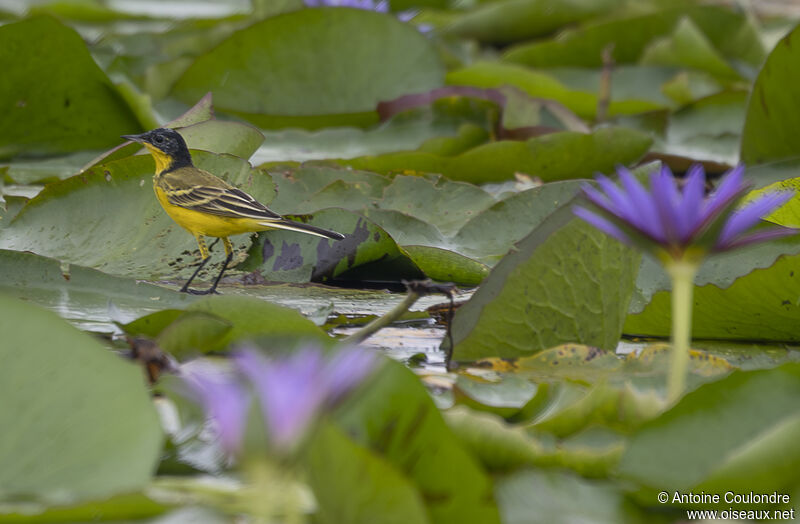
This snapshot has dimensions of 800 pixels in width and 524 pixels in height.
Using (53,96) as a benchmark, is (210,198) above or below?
below

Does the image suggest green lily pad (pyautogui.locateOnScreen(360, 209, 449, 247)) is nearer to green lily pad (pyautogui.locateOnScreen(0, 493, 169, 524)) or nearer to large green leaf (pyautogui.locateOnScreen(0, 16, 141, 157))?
large green leaf (pyautogui.locateOnScreen(0, 16, 141, 157))

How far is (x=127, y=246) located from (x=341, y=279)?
1.22ft

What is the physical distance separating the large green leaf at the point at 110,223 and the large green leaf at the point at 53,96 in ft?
2.48

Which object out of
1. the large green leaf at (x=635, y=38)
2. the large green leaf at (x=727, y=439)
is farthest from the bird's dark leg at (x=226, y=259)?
the large green leaf at (x=635, y=38)

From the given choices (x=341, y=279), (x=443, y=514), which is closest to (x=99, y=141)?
(x=341, y=279)

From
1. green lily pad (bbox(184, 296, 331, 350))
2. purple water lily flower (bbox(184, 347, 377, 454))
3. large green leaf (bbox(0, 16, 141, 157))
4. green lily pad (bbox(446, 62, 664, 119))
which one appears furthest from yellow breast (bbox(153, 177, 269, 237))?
green lily pad (bbox(446, 62, 664, 119))

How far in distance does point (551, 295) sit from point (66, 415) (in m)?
0.68

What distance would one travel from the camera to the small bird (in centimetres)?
171

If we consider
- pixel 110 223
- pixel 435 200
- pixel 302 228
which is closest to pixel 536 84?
pixel 435 200

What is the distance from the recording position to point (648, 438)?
91cm

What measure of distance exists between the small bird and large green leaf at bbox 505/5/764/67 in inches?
99.0

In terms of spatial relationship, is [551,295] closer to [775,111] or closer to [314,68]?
[775,111]

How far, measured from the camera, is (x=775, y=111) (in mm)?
2293

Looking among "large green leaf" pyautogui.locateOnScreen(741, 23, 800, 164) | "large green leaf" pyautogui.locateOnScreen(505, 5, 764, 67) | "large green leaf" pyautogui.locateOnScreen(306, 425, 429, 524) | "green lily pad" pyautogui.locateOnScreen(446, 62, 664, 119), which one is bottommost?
"large green leaf" pyautogui.locateOnScreen(306, 425, 429, 524)
